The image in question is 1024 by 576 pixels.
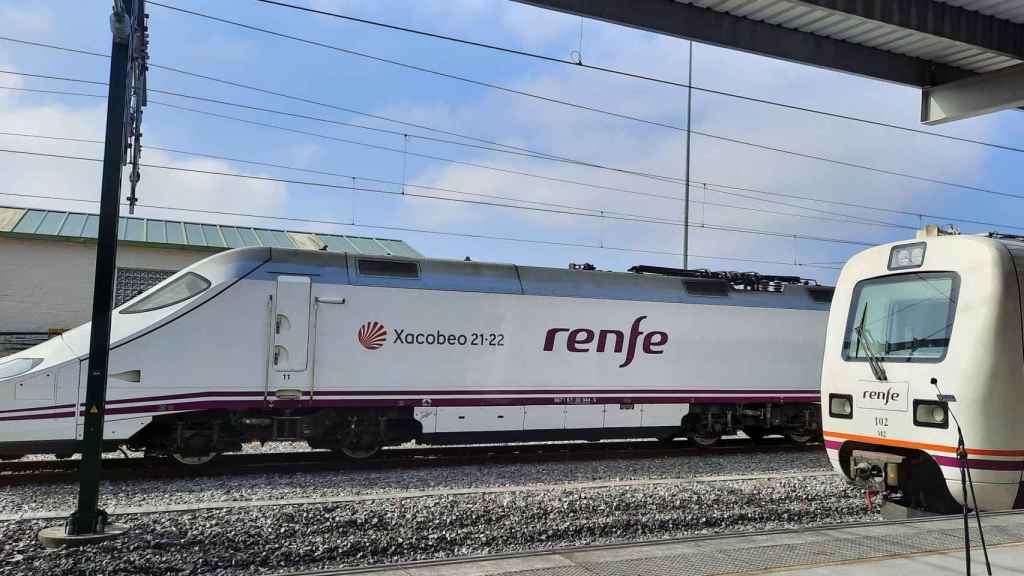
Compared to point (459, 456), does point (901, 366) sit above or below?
above

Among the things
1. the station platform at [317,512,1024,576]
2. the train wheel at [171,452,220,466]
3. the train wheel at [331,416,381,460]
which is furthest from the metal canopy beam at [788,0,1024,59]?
the train wheel at [171,452,220,466]

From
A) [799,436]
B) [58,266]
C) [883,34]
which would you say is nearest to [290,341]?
A: [883,34]

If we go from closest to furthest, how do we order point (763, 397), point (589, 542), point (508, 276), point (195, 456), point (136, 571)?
point (136, 571)
point (589, 542)
point (195, 456)
point (508, 276)
point (763, 397)

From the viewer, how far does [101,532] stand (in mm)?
6547

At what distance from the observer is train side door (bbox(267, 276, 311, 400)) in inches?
426

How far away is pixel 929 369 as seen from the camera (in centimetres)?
614

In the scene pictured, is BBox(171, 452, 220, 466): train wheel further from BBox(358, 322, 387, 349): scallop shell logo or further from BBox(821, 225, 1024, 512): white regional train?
BBox(821, 225, 1024, 512): white regional train

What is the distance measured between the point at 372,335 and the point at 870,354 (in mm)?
6875

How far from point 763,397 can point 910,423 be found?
317 inches

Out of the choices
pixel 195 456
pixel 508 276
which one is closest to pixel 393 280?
pixel 508 276

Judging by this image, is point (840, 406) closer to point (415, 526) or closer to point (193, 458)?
point (415, 526)

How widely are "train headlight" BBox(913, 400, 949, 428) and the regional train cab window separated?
8.50m

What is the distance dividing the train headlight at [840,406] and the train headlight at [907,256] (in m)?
1.21

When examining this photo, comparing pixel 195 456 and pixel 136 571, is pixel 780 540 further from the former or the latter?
pixel 195 456
